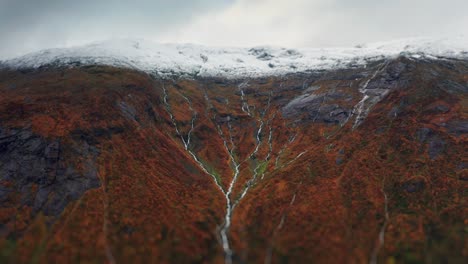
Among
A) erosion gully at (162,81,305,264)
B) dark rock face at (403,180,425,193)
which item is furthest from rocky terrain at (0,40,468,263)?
erosion gully at (162,81,305,264)

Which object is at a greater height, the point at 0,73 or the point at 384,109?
the point at 0,73

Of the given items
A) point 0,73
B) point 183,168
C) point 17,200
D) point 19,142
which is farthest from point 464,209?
point 0,73

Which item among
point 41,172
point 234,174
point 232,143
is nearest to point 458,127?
point 234,174

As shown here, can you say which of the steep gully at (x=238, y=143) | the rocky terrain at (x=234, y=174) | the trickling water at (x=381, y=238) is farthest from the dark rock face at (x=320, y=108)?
the trickling water at (x=381, y=238)

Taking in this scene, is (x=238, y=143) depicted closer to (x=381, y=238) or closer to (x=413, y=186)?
(x=413, y=186)

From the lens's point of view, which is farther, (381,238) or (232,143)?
(232,143)

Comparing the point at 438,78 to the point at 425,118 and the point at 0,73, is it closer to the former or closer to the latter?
the point at 425,118
